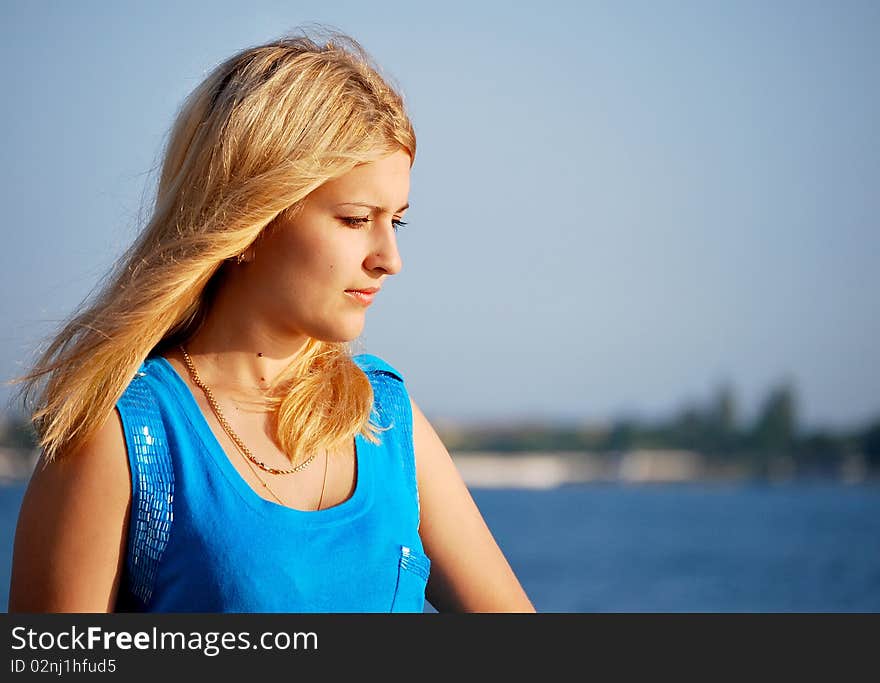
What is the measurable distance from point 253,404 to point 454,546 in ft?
1.56

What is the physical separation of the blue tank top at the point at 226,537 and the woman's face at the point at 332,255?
231 mm

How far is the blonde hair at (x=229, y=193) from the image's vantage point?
6.24ft

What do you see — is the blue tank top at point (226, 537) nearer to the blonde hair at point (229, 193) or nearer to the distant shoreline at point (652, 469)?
the blonde hair at point (229, 193)

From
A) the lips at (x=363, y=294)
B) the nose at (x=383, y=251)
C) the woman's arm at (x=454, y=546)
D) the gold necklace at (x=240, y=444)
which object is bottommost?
the woman's arm at (x=454, y=546)

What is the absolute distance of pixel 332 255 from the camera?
195cm

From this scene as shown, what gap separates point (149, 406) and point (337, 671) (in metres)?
0.55

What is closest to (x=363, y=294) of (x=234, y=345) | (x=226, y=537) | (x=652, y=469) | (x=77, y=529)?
(x=234, y=345)

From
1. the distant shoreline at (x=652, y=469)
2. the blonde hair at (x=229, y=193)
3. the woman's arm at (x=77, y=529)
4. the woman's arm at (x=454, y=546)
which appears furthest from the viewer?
the distant shoreline at (x=652, y=469)

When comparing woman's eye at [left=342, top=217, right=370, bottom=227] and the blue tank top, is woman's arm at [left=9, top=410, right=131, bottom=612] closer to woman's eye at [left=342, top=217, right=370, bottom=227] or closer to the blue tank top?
the blue tank top

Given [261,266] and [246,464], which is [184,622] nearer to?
[246,464]


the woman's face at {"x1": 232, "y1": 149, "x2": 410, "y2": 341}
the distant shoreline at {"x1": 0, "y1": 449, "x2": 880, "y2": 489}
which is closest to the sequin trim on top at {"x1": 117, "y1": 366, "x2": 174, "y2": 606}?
the woman's face at {"x1": 232, "y1": 149, "x2": 410, "y2": 341}

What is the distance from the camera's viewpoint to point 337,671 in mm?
1891

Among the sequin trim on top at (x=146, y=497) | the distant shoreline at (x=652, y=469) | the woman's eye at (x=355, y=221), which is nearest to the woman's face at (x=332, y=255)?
the woman's eye at (x=355, y=221)

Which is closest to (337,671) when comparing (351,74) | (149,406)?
(149,406)
